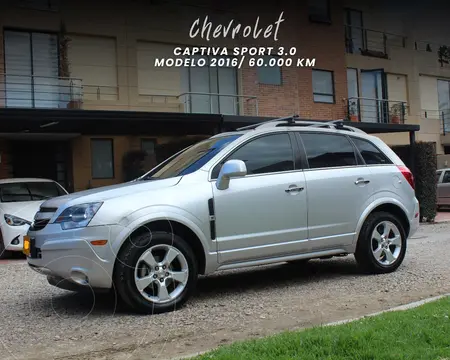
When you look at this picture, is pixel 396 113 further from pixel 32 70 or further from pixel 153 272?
pixel 153 272

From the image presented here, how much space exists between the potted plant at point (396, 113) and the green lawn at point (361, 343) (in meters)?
21.0

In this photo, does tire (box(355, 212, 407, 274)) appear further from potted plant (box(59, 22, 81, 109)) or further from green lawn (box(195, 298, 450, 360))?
potted plant (box(59, 22, 81, 109))

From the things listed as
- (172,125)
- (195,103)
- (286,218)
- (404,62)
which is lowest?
(286,218)

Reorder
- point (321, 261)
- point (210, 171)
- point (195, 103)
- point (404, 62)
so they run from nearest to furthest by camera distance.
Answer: point (210, 171)
point (321, 261)
point (195, 103)
point (404, 62)

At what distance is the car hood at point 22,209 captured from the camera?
9961 millimetres

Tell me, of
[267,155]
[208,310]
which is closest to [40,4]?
[267,155]

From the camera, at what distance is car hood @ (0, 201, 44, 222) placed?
32.7ft

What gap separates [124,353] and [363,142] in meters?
4.31

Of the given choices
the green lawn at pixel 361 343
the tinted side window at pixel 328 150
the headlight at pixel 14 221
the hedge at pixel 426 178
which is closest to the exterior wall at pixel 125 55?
the hedge at pixel 426 178

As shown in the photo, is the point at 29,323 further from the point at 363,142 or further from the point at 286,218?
the point at 363,142

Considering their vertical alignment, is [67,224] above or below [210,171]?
below

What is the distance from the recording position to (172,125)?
1481cm

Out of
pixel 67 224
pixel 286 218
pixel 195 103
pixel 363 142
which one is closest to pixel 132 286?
pixel 67 224

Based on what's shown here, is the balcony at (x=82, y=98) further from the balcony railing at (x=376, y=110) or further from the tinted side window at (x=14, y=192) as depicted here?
the balcony railing at (x=376, y=110)
